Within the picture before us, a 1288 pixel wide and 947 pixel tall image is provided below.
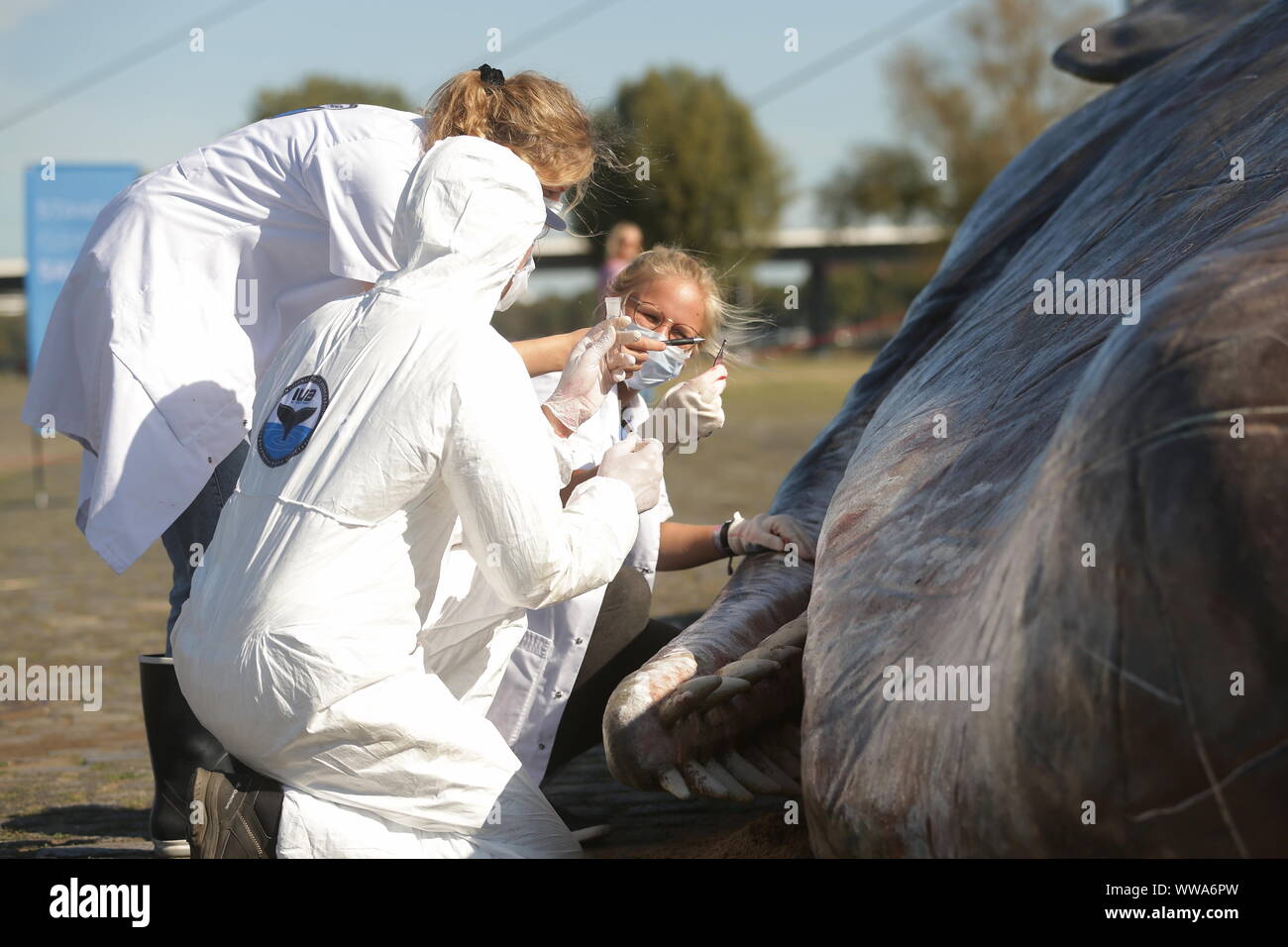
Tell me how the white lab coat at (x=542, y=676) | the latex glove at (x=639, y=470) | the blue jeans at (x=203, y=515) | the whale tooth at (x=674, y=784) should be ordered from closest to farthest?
the whale tooth at (x=674, y=784) < the latex glove at (x=639, y=470) < the white lab coat at (x=542, y=676) < the blue jeans at (x=203, y=515)

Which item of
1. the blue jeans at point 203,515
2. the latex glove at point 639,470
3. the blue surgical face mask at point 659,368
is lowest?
the blue jeans at point 203,515

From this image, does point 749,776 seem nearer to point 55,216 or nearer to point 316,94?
point 55,216

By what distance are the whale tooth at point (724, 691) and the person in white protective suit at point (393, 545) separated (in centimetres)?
32

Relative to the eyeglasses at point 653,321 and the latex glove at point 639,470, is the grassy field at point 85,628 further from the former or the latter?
the latex glove at point 639,470

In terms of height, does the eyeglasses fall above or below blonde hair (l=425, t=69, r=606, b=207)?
below

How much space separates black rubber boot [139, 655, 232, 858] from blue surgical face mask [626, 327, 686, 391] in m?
1.29

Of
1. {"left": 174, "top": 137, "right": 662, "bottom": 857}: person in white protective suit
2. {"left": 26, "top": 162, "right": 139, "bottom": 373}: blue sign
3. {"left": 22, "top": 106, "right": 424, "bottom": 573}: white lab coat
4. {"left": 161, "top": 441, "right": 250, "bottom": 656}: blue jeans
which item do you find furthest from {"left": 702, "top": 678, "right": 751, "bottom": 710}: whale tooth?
{"left": 26, "top": 162, "right": 139, "bottom": 373}: blue sign

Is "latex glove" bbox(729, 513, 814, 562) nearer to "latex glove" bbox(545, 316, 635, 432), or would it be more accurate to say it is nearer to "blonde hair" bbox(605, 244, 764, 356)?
"blonde hair" bbox(605, 244, 764, 356)

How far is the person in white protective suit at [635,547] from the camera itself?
11.3 feet

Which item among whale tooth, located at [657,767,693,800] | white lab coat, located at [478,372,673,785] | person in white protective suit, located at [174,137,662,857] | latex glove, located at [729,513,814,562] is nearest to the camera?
person in white protective suit, located at [174,137,662,857]

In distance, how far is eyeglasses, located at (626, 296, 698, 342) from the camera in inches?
148

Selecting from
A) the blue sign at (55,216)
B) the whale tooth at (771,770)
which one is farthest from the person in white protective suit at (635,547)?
the blue sign at (55,216)

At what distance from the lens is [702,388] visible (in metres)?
3.48
